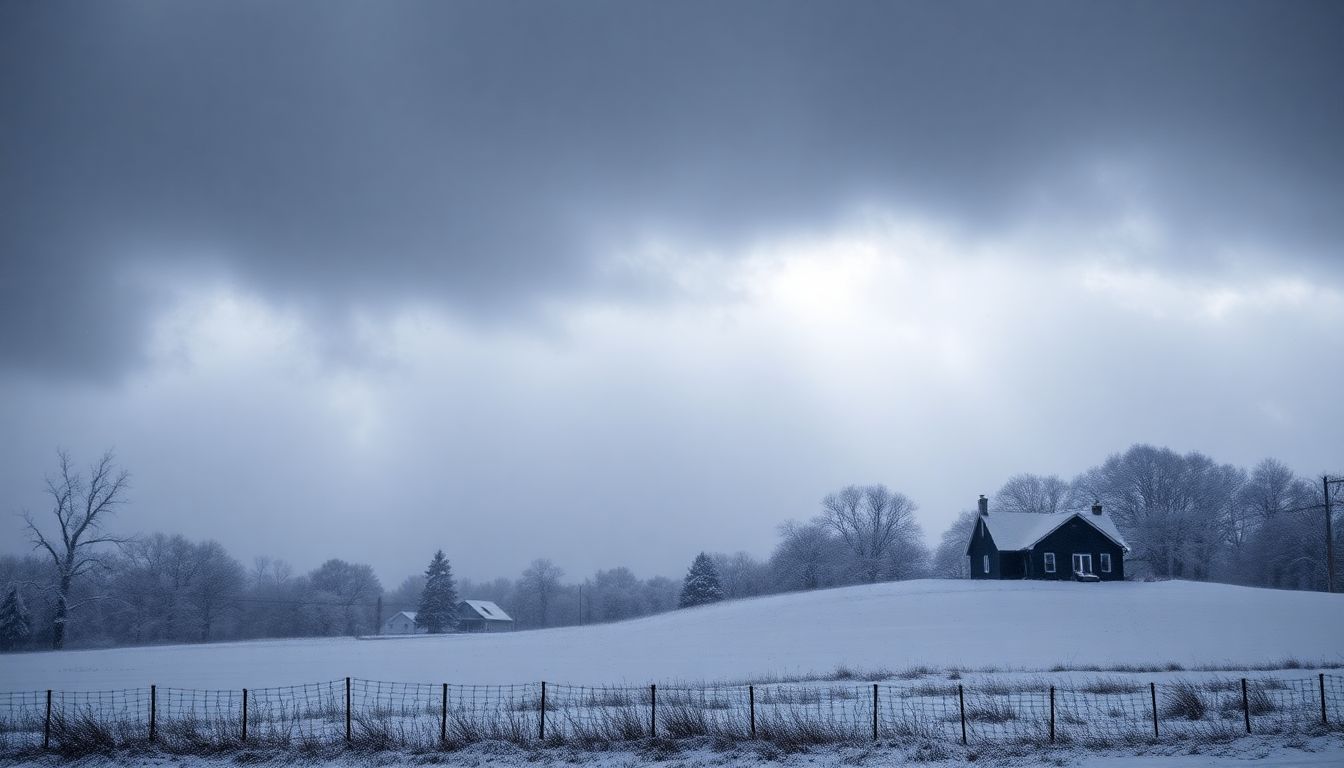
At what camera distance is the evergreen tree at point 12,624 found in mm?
61781

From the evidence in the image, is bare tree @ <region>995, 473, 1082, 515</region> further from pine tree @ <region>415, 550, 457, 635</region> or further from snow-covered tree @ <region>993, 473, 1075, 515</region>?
pine tree @ <region>415, 550, 457, 635</region>

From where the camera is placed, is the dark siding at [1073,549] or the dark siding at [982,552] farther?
the dark siding at [982,552]

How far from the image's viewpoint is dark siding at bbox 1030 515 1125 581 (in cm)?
6944

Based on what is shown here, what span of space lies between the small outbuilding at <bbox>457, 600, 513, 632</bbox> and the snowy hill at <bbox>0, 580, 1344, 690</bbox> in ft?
168

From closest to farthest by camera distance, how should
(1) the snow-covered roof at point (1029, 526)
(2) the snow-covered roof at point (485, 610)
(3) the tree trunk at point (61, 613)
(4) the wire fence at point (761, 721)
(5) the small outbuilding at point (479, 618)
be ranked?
(4) the wire fence at point (761, 721)
(3) the tree trunk at point (61, 613)
(1) the snow-covered roof at point (1029, 526)
(5) the small outbuilding at point (479, 618)
(2) the snow-covered roof at point (485, 610)

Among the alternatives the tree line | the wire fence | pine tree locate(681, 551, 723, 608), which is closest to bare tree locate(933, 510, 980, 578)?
A: the tree line

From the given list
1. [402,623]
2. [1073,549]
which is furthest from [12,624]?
[1073,549]

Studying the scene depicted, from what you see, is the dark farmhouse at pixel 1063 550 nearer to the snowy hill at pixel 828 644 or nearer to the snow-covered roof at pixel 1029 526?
the snow-covered roof at pixel 1029 526

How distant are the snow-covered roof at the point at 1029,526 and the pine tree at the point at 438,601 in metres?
59.5

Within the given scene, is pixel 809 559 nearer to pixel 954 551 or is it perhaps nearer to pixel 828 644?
pixel 954 551

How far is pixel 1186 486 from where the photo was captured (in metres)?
103

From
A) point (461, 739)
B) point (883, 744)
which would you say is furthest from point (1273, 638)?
point (461, 739)

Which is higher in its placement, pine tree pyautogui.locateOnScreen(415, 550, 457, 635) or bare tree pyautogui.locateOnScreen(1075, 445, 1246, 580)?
bare tree pyautogui.locateOnScreen(1075, 445, 1246, 580)

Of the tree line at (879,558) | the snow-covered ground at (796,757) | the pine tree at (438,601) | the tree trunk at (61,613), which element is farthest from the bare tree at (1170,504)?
the tree trunk at (61,613)
